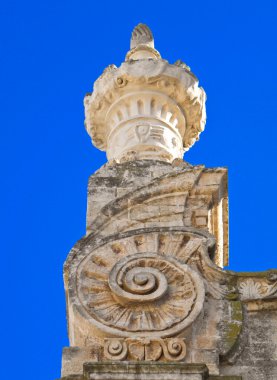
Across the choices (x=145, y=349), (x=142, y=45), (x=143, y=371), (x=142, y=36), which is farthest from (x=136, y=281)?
(x=142, y=36)

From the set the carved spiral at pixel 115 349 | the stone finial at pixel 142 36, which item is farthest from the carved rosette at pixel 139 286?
the stone finial at pixel 142 36

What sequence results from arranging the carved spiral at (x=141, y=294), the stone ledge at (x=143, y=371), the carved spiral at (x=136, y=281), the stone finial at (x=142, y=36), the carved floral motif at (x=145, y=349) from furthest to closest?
the stone finial at (x=142, y=36)
the carved spiral at (x=136, y=281)
the carved spiral at (x=141, y=294)
the carved floral motif at (x=145, y=349)
the stone ledge at (x=143, y=371)

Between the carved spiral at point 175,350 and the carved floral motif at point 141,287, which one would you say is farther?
the carved floral motif at point 141,287

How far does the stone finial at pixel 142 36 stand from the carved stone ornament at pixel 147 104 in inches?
57.1

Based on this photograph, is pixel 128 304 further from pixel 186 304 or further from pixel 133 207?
pixel 133 207

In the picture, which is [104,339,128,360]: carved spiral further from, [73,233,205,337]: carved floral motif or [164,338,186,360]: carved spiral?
[164,338,186,360]: carved spiral

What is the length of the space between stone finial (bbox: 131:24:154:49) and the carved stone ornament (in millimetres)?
1451

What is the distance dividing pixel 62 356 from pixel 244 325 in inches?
74.4

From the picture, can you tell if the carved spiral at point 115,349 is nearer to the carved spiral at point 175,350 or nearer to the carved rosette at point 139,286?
the carved rosette at point 139,286

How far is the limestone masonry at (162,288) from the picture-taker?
469 inches

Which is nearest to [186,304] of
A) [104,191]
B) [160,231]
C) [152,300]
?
[152,300]

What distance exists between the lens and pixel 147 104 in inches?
656

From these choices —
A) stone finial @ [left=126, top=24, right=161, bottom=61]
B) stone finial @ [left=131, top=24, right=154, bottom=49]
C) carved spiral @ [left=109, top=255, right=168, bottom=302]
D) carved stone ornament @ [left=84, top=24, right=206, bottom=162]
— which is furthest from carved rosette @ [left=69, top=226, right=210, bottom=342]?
stone finial @ [left=131, top=24, right=154, bottom=49]

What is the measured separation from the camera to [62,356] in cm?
1198
